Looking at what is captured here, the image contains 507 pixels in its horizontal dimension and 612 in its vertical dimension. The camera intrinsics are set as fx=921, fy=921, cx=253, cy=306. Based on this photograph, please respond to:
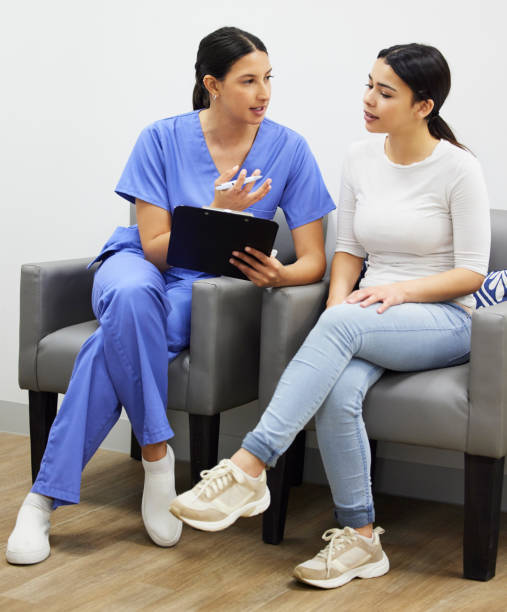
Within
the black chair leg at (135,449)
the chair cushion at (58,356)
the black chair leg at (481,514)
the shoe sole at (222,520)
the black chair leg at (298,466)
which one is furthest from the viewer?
the black chair leg at (135,449)

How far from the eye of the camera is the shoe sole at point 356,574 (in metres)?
1.81

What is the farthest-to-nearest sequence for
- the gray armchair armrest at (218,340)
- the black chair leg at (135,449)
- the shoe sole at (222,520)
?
the black chair leg at (135,449)
the gray armchair armrest at (218,340)
the shoe sole at (222,520)

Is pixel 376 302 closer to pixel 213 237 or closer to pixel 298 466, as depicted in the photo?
pixel 213 237

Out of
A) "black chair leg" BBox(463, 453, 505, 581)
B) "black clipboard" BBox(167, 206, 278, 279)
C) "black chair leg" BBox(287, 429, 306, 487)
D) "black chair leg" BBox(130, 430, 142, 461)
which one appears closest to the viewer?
"black chair leg" BBox(463, 453, 505, 581)

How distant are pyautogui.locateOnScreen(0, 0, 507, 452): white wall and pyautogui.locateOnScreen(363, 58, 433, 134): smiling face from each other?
46 centimetres

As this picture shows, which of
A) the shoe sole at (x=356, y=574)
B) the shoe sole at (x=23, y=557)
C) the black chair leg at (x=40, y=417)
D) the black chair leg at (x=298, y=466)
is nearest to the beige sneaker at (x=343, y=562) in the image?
the shoe sole at (x=356, y=574)

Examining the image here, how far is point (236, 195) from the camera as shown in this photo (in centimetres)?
204

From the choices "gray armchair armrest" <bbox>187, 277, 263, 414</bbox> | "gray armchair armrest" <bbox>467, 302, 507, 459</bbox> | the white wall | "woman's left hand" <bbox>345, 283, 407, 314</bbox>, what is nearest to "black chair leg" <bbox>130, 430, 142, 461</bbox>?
the white wall

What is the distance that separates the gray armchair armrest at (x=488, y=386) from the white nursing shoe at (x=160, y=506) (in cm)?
65

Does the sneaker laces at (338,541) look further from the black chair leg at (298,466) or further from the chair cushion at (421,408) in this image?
the black chair leg at (298,466)

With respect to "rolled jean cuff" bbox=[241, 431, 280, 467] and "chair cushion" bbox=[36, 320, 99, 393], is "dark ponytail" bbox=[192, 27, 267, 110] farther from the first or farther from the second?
"rolled jean cuff" bbox=[241, 431, 280, 467]

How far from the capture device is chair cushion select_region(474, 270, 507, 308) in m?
2.08

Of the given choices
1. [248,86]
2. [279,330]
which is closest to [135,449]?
[279,330]

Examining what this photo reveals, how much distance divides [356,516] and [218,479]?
12.1 inches
